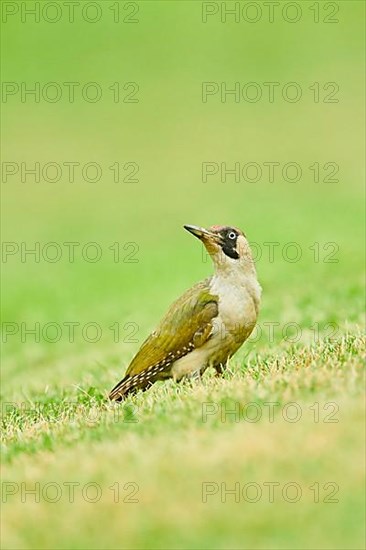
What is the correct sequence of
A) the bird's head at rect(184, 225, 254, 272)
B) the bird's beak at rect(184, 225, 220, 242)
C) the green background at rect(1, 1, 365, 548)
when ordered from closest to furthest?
the green background at rect(1, 1, 365, 548)
the bird's beak at rect(184, 225, 220, 242)
the bird's head at rect(184, 225, 254, 272)

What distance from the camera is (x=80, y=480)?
7.84 m

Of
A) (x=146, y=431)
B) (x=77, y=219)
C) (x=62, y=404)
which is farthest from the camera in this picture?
(x=77, y=219)

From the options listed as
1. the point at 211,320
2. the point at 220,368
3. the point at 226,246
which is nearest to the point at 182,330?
the point at 211,320

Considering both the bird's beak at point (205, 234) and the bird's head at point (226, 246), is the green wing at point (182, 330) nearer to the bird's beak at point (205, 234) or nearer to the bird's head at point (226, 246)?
the bird's head at point (226, 246)

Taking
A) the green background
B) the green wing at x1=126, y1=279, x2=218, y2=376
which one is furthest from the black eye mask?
the green background

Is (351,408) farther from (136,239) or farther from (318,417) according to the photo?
(136,239)

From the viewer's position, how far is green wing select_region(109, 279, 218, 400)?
32.9ft

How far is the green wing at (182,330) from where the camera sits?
10.0 m

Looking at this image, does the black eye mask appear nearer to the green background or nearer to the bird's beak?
the bird's beak

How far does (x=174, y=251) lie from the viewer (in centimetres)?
2653

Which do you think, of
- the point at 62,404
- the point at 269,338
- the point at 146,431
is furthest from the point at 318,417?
the point at 269,338

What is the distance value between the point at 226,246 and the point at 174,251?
651 inches

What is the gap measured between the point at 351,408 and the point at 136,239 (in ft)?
72.8

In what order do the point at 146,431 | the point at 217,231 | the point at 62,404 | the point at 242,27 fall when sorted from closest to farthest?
the point at 146,431 → the point at 217,231 → the point at 62,404 → the point at 242,27
